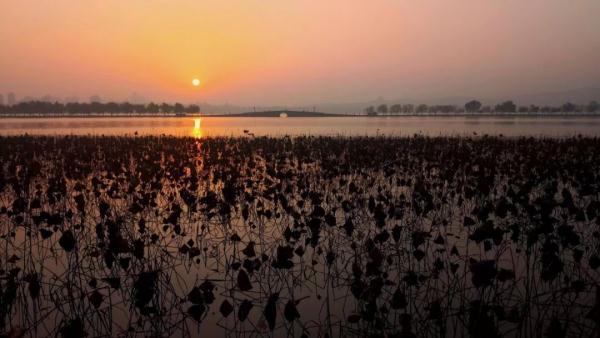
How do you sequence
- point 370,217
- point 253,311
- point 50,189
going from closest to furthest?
point 253,311 → point 50,189 → point 370,217

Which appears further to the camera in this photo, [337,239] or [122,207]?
[122,207]

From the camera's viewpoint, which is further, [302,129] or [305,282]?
[302,129]

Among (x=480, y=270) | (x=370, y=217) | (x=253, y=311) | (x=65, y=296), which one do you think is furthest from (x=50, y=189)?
(x=480, y=270)

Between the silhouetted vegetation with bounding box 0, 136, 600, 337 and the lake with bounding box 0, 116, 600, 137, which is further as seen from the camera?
the lake with bounding box 0, 116, 600, 137

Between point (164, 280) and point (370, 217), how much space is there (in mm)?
5044

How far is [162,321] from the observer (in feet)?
16.2

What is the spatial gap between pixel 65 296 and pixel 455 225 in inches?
296

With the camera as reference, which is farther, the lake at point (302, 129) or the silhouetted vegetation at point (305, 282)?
the lake at point (302, 129)

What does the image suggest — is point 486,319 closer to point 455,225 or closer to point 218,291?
point 218,291

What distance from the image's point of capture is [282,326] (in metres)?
5.22

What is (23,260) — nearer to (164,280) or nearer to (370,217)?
(164,280)

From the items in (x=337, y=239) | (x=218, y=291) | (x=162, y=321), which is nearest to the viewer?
(x=162, y=321)

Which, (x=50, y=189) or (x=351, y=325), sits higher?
(x=50, y=189)

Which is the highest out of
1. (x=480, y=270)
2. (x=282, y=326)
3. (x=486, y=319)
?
(x=480, y=270)
